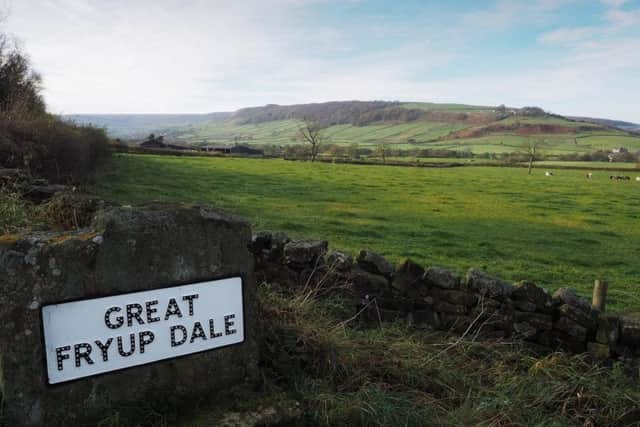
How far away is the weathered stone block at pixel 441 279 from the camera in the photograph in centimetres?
595

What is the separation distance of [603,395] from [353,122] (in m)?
159

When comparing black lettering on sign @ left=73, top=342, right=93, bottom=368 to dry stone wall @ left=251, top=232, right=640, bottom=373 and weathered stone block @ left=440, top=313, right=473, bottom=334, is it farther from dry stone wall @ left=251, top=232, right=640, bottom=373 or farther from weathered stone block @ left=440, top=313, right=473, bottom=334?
weathered stone block @ left=440, top=313, right=473, bottom=334

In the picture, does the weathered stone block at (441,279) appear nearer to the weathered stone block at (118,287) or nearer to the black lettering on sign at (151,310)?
the weathered stone block at (118,287)

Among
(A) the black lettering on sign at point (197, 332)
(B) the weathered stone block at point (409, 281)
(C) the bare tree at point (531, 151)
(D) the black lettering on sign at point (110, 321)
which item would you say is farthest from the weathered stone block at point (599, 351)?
(C) the bare tree at point (531, 151)

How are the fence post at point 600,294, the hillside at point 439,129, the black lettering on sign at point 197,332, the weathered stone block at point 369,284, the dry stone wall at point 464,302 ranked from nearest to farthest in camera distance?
the black lettering on sign at point 197,332, the dry stone wall at point 464,302, the weathered stone block at point 369,284, the fence post at point 600,294, the hillside at point 439,129

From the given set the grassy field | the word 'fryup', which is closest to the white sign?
the word 'fryup'

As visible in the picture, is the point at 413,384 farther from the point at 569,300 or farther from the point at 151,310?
the point at 569,300

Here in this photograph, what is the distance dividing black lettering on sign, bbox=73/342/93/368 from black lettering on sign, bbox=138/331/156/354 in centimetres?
28

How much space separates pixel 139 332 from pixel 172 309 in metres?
0.23

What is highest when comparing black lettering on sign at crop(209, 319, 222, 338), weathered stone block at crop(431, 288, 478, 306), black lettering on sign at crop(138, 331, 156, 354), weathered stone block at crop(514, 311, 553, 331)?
black lettering on sign at crop(138, 331, 156, 354)

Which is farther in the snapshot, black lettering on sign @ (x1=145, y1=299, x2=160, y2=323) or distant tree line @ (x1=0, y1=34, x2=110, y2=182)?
distant tree line @ (x1=0, y1=34, x2=110, y2=182)

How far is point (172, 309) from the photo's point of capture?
2.99 metres

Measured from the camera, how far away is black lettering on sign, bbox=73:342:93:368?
8.84ft

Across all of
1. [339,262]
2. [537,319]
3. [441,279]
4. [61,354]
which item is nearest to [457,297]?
[441,279]
